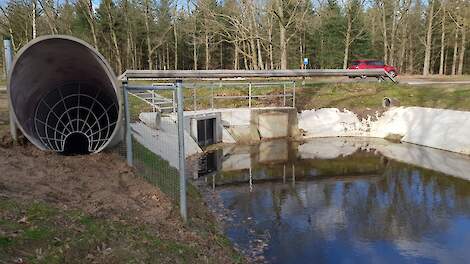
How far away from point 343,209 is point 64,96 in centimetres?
747

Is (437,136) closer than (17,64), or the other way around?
(17,64)

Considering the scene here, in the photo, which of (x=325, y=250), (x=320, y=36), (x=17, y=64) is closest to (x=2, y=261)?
(x=17, y=64)

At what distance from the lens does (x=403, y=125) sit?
20297mm

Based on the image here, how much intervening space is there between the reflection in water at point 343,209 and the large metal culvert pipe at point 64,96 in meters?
3.80

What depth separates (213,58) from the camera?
171 ft

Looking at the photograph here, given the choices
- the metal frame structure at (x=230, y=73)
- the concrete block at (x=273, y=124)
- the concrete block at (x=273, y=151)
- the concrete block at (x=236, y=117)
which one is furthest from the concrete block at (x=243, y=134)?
the metal frame structure at (x=230, y=73)

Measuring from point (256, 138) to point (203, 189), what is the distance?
858cm

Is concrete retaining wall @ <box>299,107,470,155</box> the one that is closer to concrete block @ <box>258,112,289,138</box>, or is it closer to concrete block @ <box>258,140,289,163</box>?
concrete block @ <box>258,112,289,138</box>

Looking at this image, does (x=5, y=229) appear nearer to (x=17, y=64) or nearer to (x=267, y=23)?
(x=17, y=64)

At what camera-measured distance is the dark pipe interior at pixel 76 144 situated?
10.0 metres

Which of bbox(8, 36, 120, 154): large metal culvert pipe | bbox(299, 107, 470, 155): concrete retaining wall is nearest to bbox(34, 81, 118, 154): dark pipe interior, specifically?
bbox(8, 36, 120, 154): large metal culvert pipe

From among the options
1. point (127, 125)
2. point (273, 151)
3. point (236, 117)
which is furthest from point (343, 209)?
point (236, 117)

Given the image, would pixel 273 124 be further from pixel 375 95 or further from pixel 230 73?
pixel 375 95

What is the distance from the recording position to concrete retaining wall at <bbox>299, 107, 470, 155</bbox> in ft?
56.6
